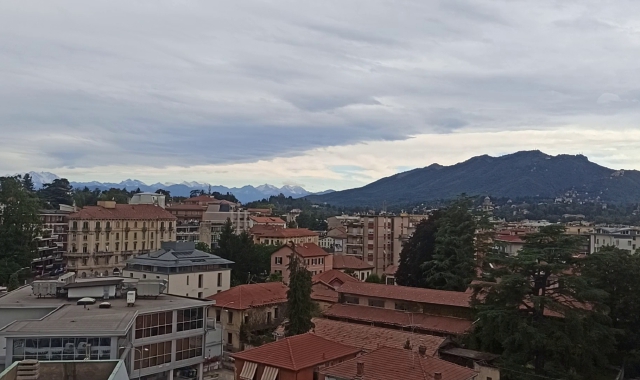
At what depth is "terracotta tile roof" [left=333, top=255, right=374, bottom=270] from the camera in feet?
187

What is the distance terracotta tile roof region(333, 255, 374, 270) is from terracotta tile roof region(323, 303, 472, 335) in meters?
21.5

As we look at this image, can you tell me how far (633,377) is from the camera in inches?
1145

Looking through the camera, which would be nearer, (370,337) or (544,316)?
(544,316)

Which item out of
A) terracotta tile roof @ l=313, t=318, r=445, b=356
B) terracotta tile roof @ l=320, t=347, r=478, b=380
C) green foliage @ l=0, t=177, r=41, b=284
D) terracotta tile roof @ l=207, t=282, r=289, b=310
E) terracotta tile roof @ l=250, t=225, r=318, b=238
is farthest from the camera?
terracotta tile roof @ l=250, t=225, r=318, b=238

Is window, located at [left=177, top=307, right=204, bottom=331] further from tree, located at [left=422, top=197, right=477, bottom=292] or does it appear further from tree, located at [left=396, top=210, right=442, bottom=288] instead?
tree, located at [left=396, top=210, right=442, bottom=288]


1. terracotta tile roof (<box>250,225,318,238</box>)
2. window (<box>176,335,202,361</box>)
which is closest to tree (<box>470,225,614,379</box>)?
window (<box>176,335,202,361</box>)

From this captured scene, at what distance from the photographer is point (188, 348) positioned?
80.1ft

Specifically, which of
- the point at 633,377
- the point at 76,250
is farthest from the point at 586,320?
the point at 76,250

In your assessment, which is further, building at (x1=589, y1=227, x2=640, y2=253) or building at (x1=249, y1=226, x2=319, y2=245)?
building at (x1=249, y1=226, x2=319, y2=245)

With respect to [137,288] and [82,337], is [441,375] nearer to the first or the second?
[82,337]

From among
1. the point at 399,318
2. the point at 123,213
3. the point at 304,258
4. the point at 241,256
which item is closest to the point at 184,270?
the point at 241,256

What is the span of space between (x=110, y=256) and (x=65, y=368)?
4892cm

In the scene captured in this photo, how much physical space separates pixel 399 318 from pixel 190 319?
12937mm

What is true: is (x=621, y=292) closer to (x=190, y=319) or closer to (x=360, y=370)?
(x=360, y=370)
